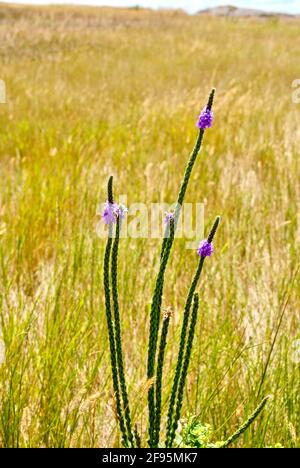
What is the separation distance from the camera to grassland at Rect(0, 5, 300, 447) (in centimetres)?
135

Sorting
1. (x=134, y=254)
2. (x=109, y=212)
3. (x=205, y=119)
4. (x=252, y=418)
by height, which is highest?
(x=205, y=119)

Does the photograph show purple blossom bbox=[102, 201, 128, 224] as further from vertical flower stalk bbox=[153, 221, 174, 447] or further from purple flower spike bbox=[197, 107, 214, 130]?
purple flower spike bbox=[197, 107, 214, 130]

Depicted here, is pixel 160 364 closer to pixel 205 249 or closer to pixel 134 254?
pixel 205 249

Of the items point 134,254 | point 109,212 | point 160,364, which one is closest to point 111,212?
point 109,212

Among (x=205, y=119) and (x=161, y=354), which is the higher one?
(x=205, y=119)

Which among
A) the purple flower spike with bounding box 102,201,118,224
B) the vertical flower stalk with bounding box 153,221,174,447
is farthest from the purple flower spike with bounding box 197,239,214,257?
the purple flower spike with bounding box 102,201,118,224

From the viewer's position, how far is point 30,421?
4.42 ft

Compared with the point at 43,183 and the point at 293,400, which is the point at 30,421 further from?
the point at 43,183

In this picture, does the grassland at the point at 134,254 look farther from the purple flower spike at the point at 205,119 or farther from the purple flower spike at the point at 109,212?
the purple flower spike at the point at 205,119

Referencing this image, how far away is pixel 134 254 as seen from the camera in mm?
2049

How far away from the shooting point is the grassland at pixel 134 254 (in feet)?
4.42

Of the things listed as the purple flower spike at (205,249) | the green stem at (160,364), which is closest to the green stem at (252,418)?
the green stem at (160,364)

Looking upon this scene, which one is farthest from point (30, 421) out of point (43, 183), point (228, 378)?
point (43, 183)
